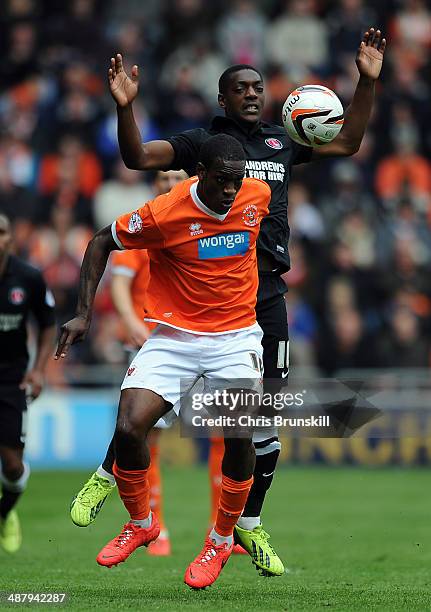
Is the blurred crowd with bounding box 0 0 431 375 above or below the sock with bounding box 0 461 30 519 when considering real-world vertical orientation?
above

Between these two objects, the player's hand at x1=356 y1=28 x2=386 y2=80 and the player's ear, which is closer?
the player's ear

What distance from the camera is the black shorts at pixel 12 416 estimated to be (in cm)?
1030

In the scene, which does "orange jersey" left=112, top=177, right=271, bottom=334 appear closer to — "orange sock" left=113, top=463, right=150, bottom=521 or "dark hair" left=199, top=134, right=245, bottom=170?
"dark hair" left=199, top=134, right=245, bottom=170

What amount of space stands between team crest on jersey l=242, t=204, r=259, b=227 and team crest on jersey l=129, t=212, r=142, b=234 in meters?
0.63

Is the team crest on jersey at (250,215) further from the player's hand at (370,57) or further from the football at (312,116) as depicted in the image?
the player's hand at (370,57)

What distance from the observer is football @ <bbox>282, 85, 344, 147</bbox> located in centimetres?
812

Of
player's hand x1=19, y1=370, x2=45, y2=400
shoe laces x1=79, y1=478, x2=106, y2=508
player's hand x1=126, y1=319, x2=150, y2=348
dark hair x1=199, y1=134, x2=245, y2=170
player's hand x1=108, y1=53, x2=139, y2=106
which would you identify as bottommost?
shoe laces x1=79, y1=478, x2=106, y2=508

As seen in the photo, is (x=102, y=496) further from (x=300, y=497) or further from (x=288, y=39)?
(x=288, y=39)

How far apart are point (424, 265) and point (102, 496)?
10515 millimetres

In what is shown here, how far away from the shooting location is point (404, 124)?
63.4ft

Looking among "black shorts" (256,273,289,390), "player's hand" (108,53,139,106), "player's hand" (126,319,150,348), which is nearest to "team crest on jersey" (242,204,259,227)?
"black shorts" (256,273,289,390)

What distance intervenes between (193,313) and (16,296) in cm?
319

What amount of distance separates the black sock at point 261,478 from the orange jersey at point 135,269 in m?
1.95

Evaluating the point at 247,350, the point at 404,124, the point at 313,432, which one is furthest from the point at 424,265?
the point at 247,350
